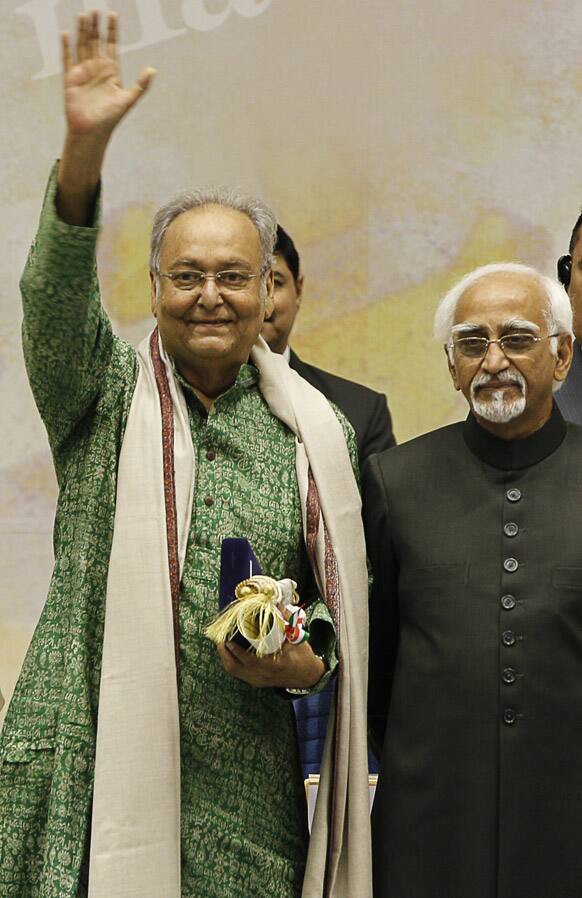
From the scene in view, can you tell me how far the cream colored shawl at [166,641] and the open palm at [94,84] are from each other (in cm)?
55

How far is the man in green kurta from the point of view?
2.35m

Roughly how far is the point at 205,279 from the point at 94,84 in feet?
1.46

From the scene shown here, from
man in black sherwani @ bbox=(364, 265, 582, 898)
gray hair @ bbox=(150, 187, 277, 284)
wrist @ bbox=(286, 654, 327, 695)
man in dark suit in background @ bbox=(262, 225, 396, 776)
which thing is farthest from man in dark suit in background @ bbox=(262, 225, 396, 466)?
wrist @ bbox=(286, 654, 327, 695)

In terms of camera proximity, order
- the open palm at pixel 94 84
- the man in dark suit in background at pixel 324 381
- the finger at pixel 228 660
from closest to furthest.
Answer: the open palm at pixel 94 84 < the finger at pixel 228 660 < the man in dark suit in background at pixel 324 381

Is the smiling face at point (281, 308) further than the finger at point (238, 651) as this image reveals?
Yes

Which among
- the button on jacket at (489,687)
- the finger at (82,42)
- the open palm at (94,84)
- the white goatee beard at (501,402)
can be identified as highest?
the finger at (82,42)

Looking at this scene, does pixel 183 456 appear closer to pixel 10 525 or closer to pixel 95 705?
pixel 95 705

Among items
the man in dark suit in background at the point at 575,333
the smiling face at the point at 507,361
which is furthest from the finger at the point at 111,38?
the man in dark suit in background at the point at 575,333

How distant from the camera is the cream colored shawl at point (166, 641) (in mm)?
2449

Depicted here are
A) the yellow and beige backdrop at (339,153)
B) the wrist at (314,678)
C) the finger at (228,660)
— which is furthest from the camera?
the yellow and beige backdrop at (339,153)

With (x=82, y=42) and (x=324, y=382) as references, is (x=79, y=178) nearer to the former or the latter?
(x=82, y=42)

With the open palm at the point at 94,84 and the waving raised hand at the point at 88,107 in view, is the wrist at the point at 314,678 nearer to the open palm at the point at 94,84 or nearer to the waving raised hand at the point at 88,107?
the waving raised hand at the point at 88,107

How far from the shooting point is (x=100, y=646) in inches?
101

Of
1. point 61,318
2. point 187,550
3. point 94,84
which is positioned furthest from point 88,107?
point 187,550
